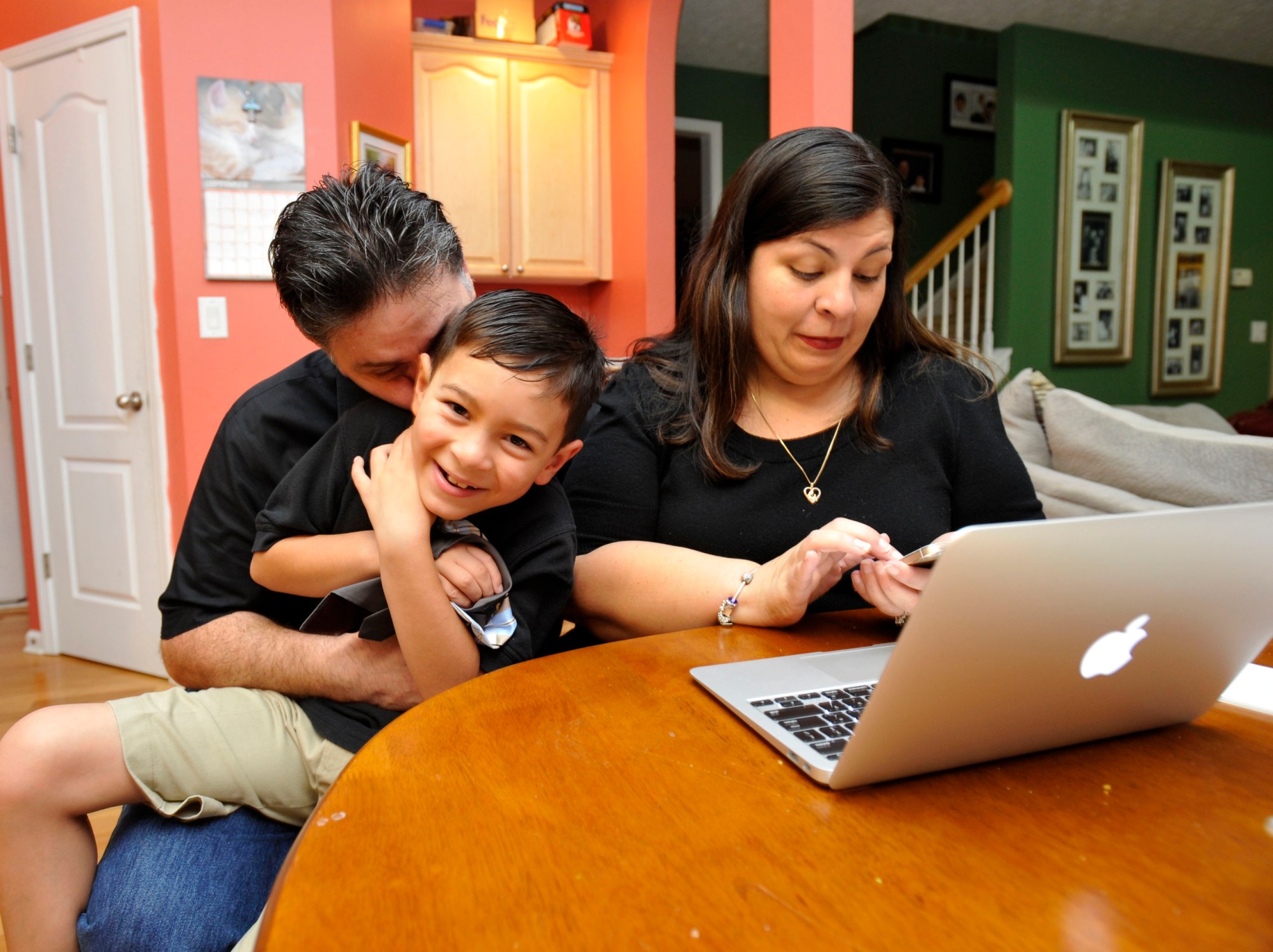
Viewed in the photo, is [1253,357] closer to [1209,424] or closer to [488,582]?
[1209,424]

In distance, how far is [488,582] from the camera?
3.14ft

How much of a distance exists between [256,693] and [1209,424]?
159 inches

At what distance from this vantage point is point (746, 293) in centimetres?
129

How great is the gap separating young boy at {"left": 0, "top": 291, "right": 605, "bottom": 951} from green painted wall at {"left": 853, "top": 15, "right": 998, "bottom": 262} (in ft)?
19.8

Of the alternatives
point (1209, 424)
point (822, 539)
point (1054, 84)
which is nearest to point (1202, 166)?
point (1054, 84)

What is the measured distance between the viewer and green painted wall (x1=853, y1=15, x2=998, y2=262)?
652 centimetres

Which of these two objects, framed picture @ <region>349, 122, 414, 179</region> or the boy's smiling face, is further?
framed picture @ <region>349, 122, 414, 179</region>

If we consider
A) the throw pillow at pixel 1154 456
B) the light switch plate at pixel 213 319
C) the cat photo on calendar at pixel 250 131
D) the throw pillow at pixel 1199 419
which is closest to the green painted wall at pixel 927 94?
the throw pillow at pixel 1199 419

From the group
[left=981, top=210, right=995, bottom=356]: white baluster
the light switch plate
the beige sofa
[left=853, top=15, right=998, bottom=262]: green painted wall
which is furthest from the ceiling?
the beige sofa

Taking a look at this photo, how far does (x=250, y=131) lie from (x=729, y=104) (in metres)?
4.10

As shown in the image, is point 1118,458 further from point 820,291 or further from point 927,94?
point 927,94

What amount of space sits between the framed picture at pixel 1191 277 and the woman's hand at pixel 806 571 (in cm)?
595

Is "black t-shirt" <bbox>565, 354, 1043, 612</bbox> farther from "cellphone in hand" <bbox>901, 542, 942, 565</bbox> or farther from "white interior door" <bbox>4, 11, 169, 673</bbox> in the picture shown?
"white interior door" <bbox>4, 11, 169, 673</bbox>

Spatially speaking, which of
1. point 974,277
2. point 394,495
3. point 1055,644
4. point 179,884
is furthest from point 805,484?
point 974,277
